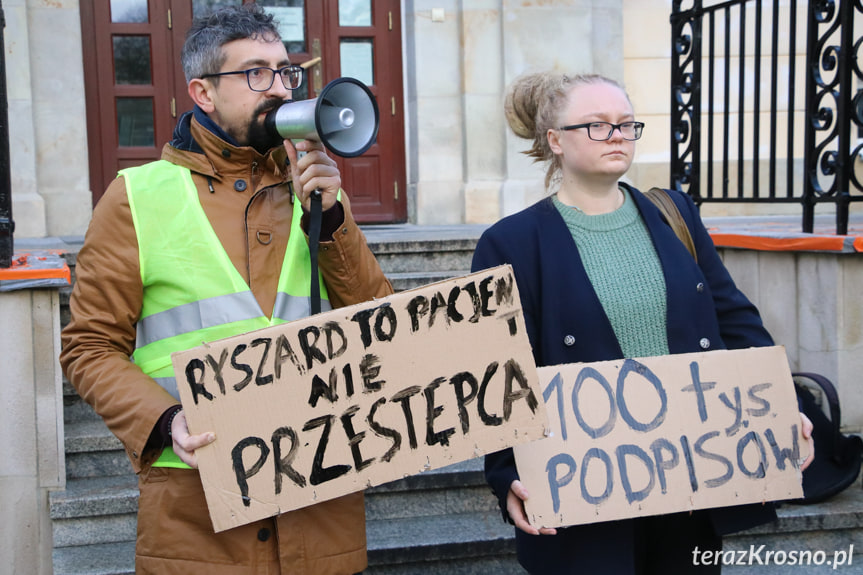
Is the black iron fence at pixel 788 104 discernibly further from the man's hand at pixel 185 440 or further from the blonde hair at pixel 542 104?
the man's hand at pixel 185 440

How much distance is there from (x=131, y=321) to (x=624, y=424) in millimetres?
Answer: 1169

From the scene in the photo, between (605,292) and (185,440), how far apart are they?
1096mm

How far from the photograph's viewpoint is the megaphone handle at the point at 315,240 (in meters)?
2.01

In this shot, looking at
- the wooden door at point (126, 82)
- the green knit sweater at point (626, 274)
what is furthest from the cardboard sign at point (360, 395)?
the wooden door at point (126, 82)

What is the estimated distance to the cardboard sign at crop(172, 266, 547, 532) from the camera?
185 cm

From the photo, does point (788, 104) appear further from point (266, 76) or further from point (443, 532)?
point (266, 76)

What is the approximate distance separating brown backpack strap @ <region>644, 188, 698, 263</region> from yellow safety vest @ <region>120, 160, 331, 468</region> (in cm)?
106

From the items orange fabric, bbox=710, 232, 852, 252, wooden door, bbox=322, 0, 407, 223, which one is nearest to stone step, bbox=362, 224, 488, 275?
orange fabric, bbox=710, 232, 852, 252

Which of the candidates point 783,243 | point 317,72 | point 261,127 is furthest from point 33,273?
point 317,72

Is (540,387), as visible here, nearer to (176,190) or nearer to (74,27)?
(176,190)

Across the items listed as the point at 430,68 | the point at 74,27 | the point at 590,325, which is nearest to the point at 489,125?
the point at 430,68

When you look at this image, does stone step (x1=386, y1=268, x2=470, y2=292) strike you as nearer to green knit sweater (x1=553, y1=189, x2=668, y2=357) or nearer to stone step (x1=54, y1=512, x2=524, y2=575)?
stone step (x1=54, y1=512, x2=524, y2=575)

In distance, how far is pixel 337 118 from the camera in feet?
6.22

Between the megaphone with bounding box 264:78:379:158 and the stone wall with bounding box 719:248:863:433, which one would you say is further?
the stone wall with bounding box 719:248:863:433
